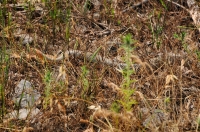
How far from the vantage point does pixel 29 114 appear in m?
2.44

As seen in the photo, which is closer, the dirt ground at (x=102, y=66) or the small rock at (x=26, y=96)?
the dirt ground at (x=102, y=66)

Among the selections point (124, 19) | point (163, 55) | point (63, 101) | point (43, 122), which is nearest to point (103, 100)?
point (63, 101)

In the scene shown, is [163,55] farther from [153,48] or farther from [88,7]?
[88,7]

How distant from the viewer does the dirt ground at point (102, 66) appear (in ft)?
7.98

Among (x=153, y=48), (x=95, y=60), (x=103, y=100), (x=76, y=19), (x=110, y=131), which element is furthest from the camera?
(x=76, y=19)

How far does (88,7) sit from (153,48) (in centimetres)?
87

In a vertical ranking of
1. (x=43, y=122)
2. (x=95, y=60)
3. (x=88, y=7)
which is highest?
(x=88, y=7)

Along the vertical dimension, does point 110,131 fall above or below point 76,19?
below

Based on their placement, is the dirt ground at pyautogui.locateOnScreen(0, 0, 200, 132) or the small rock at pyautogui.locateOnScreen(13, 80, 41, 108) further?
the small rock at pyautogui.locateOnScreen(13, 80, 41, 108)

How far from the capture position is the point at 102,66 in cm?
303

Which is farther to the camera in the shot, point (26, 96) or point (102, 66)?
point (102, 66)

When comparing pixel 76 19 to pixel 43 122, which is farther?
pixel 76 19

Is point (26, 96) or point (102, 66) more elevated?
point (102, 66)

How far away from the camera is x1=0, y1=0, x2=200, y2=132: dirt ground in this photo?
7.98ft
